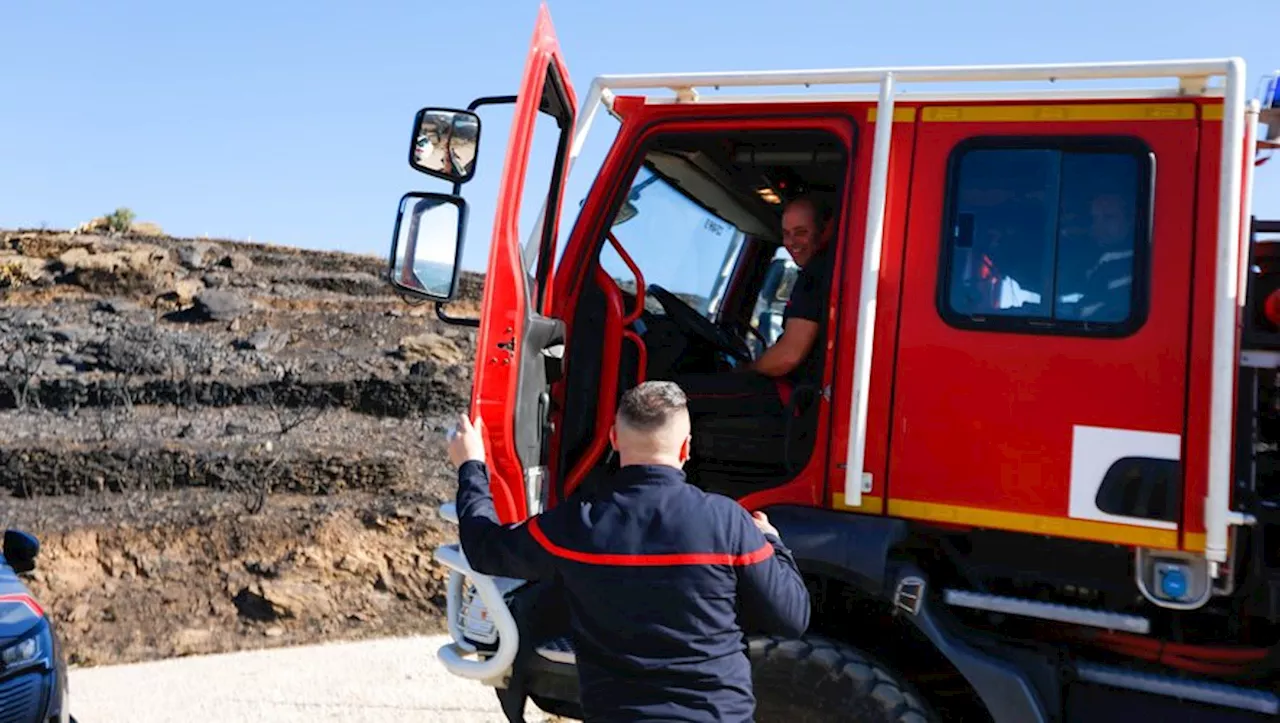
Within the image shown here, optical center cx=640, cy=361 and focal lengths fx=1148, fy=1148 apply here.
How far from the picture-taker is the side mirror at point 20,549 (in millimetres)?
5168

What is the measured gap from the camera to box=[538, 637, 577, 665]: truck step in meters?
3.59

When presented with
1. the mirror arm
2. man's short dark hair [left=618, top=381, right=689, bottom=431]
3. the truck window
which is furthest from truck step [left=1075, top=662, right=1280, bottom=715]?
the mirror arm

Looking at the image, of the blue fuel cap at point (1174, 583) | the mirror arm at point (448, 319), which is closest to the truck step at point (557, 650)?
the mirror arm at point (448, 319)

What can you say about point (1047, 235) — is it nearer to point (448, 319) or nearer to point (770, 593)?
point (770, 593)

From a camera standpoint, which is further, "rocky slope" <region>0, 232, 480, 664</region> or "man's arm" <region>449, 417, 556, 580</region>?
"rocky slope" <region>0, 232, 480, 664</region>

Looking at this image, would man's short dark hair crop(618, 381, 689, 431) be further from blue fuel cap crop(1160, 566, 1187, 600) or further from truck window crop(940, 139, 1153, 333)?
blue fuel cap crop(1160, 566, 1187, 600)

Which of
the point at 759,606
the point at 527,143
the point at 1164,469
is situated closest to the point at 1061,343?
the point at 1164,469

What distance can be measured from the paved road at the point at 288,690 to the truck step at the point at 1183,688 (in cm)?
312

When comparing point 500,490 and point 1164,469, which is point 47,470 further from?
point 1164,469

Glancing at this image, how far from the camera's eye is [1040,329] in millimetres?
3486

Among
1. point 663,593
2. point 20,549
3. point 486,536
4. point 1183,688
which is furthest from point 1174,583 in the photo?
point 20,549

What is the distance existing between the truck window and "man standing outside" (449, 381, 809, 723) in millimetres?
1271

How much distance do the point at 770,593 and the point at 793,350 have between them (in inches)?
57.6

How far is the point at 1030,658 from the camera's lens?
346 centimetres
